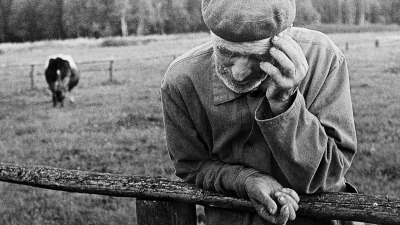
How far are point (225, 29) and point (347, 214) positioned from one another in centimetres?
75

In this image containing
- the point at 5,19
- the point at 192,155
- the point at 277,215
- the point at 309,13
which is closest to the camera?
the point at 277,215

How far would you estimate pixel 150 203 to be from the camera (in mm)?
2135

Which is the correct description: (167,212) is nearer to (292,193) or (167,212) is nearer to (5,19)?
(292,193)

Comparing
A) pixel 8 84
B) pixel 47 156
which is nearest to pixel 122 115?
pixel 47 156

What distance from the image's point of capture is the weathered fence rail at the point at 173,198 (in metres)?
1.74

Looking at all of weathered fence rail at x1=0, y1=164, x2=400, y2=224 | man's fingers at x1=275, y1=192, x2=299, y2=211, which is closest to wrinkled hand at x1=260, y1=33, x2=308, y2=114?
man's fingers at x1=275, y1=192, x2=299, y2=211

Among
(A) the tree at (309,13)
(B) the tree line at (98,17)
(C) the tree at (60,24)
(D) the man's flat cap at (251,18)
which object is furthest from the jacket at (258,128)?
(C) the tree at (60,24)

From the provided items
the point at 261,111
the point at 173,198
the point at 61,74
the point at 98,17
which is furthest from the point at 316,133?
the point at 98,17

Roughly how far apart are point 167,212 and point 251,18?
3.23ft

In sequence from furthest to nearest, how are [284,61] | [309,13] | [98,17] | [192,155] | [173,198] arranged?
[309,13]
[98,17]
[173,198]
[192,155]
[284,61]

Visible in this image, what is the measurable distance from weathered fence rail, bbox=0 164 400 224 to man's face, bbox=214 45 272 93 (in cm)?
44

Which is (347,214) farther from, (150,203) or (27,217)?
(27,217)

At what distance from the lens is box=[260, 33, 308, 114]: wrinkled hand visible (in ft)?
4.61

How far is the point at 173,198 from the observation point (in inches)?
80.3
